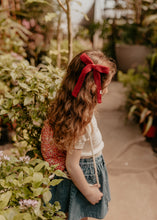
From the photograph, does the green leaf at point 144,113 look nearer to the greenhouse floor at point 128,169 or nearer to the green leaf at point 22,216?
the greenhouse floor at point 128,169

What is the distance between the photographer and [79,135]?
3.61 ft

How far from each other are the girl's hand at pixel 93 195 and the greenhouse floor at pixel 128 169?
2.18ft

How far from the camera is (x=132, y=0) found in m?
5.08

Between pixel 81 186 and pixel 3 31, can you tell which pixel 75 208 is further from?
pixel 3 31

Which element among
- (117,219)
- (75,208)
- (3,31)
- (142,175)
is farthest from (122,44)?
(75,208)

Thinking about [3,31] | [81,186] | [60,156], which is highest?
[3,31]

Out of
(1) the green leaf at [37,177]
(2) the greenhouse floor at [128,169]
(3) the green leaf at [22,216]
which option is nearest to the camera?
(3) the green leaf at [22,216]

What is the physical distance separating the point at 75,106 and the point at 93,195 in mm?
507

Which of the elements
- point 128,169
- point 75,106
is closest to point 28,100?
point 75,106

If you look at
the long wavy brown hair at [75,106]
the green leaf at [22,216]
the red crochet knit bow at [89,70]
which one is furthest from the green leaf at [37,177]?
the red crochet knit bow at [89,70]

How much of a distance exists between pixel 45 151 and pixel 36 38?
3.23 meters

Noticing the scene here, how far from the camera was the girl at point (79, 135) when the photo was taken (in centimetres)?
109

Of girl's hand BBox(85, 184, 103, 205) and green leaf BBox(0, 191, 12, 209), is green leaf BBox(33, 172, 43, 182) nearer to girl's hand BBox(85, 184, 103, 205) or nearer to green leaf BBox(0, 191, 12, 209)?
green leaf BBox(0, 191, 12, 209)

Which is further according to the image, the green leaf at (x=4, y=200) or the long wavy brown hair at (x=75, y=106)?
the long wavy brown hair at (x=75, y=106)
